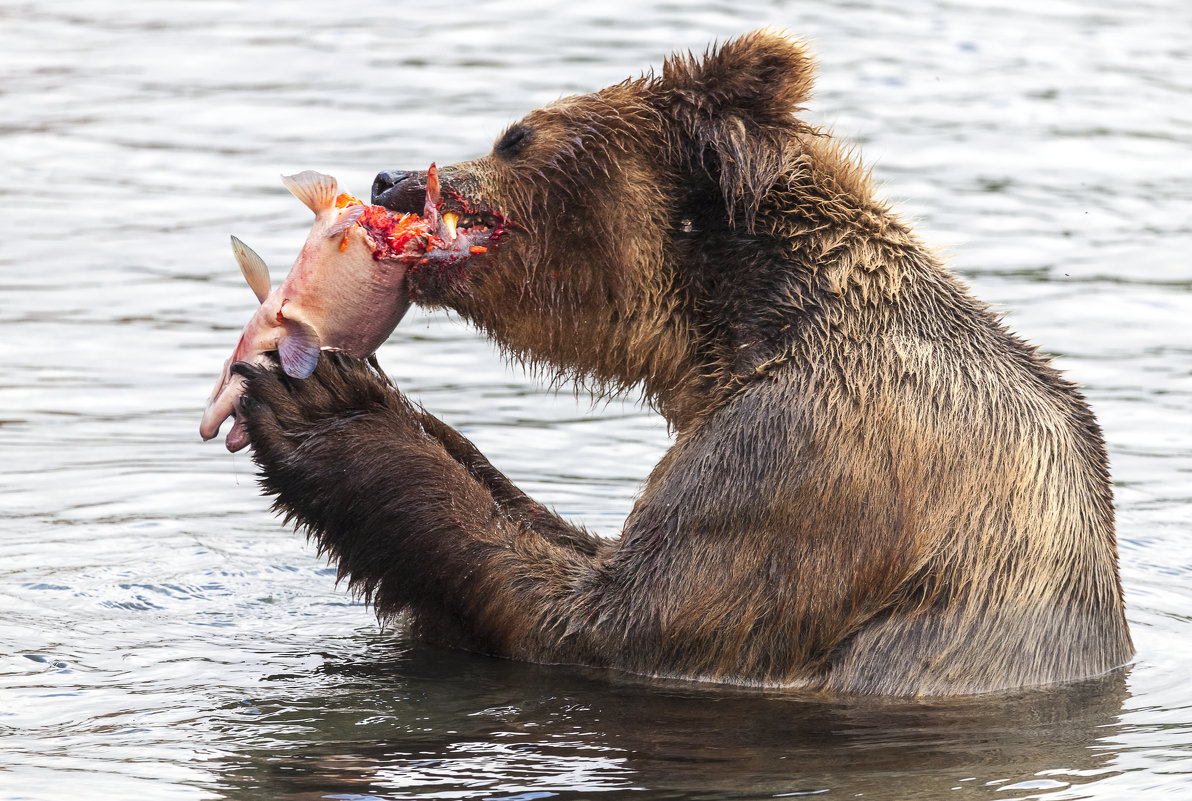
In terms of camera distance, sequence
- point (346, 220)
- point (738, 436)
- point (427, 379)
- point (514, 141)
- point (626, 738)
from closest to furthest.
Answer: point (626, 738) < point (738, 436) < point (346, 220) < point (514, 141) < point (427, 379)

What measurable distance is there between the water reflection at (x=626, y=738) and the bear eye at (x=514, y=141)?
5.98 feet

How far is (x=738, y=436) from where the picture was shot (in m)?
6.39

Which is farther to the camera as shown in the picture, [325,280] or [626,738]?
[325,280]

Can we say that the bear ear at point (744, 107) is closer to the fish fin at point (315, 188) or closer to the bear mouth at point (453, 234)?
the bear mouth at point (453, 234)

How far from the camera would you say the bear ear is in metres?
6.51

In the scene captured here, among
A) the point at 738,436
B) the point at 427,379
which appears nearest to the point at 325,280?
the point at 738,436

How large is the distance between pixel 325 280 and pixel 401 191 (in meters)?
0.40

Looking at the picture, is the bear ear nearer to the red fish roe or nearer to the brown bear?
the brown bear

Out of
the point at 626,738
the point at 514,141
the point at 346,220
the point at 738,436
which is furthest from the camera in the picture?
the point at 514,141

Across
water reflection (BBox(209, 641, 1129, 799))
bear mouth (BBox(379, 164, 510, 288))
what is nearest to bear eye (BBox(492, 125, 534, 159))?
bear mouth (BBox(379, 164, 510, 288))

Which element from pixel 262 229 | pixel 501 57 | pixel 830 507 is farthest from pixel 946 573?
pixel 501 57

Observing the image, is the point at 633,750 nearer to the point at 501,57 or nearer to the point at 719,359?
the point at 719,359

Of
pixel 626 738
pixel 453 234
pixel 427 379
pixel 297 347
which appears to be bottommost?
pixel 626 738

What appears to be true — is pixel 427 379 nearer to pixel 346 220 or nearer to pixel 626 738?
pixel 346 220
